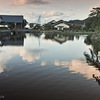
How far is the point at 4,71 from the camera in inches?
445

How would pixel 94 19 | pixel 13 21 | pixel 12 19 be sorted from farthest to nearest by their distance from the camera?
pixel 12 19, pixel 13 21, pixel 94 19

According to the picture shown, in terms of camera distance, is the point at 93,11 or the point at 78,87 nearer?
the point at 78,87

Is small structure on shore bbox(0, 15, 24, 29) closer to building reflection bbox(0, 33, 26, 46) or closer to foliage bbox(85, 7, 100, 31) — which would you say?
building reflection bbox(0, 33, 26, 46)

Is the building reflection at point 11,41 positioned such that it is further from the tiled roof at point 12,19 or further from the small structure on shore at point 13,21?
the tiled roof at point 12,19

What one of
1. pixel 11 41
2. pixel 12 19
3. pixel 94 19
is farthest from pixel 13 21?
pixel 94 19

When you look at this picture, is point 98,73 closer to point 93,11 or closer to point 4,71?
point 4,71

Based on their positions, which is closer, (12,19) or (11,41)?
(11,41)

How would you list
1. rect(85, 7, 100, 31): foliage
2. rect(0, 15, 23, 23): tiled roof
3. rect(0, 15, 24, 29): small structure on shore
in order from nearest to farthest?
rect(85, 7, 100, 31): foliage, rect(0, 15, 24, 29): small structure on shore, rect(0, 15, 23, 23): tiled roof

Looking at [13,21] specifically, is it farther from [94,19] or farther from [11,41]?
[94,19]

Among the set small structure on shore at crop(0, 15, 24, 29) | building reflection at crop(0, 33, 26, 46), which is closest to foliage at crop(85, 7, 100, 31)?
building reflection at crop(0, 33, 26, 46)

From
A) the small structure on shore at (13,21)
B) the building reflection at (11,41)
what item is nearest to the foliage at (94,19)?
the building reflection at (11,41)

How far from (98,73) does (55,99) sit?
5.02m

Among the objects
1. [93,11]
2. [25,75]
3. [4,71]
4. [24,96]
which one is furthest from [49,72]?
[93,11]

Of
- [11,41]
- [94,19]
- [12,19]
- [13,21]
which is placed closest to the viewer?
[94,19]
